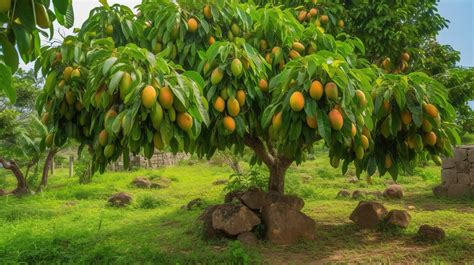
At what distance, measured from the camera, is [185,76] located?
8.50 ft

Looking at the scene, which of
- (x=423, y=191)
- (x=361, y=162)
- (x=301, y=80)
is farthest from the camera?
(x=423, y=191)

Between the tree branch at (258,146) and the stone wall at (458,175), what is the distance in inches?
204

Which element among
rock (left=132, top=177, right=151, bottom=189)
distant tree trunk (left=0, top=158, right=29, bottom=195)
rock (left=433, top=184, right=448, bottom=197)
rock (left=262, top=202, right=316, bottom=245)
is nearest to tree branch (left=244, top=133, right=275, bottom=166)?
rock (left=262, top=202, right=316, bottom=245)

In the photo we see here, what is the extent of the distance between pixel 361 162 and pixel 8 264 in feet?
12.6

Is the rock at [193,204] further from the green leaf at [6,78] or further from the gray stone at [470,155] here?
the green leaf at [6,78]

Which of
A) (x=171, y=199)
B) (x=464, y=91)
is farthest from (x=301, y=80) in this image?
(x=171, y=199)

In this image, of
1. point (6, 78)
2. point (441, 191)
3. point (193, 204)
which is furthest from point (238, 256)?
point (441, 191)

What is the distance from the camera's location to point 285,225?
5137mm

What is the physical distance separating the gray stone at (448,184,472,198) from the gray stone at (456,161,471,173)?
0.41 metres

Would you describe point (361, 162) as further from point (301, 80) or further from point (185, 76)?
point (185, 76)

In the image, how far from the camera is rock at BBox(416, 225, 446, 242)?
193 inches

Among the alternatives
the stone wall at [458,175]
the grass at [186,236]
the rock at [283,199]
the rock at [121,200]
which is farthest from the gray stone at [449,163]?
the rock at [121,200]

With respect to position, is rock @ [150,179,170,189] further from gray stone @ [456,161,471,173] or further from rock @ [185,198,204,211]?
gray stone @ [456,161,471,173]

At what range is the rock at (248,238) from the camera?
5023mm
